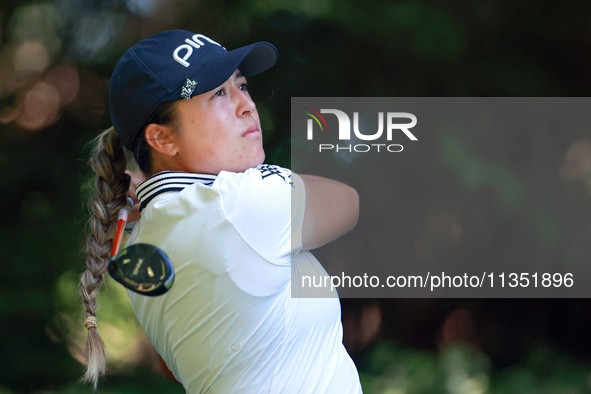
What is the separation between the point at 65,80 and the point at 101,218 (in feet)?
3.34

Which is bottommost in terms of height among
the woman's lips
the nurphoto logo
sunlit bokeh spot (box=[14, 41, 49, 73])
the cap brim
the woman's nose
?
the woman's lips

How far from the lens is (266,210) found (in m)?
0.63

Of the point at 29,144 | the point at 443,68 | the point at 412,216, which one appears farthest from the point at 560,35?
the point at 29,144

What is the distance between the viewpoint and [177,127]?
771 mm

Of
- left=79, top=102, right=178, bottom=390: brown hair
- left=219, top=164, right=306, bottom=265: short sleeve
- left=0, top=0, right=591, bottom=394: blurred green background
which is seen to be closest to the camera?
left=219, top=164, right=306, bottom=265: short sleeve

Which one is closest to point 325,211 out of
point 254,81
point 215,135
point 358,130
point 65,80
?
point 215,135

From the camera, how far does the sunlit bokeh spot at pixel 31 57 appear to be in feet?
5.41

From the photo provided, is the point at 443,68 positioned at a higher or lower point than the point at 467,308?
higher

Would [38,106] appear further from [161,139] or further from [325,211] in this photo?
[325,211]

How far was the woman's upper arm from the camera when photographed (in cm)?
68

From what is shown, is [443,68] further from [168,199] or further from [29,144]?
[29,144]

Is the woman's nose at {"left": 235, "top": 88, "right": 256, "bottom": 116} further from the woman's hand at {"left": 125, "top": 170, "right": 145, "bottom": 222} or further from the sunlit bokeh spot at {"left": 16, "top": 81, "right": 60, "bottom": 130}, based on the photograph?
the sunlit bokeh spot at {"left": 16, "top": 81, "right": 60, "bottom": 130}

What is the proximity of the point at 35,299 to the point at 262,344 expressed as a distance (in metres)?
1.33

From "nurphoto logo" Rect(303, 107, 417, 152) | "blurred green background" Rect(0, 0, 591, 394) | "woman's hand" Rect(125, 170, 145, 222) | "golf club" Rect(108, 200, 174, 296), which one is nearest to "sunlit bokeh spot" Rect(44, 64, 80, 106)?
"blurred green background" Rect(0, 0, 591, 394)
